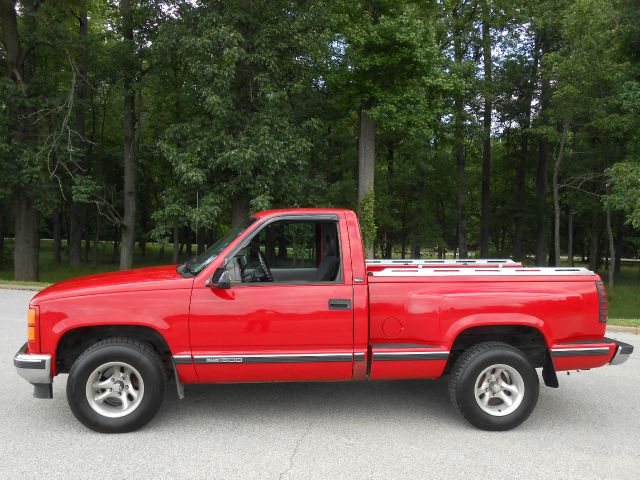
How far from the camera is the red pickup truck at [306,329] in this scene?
4.09 m

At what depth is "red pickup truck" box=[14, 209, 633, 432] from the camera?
4.09 metres

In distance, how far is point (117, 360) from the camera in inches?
161

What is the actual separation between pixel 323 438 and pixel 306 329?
2.93ft

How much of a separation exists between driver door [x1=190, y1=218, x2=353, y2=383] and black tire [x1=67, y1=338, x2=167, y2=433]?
0.37 meters

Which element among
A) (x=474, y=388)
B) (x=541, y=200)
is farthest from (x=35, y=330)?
(x=541, y=200)

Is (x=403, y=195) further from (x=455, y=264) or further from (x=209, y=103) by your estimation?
(x=455, y=264)

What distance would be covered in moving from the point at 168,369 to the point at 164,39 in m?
13.8

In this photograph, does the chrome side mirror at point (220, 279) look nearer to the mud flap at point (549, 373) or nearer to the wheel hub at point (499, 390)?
the wheel hub at point (499, 390)

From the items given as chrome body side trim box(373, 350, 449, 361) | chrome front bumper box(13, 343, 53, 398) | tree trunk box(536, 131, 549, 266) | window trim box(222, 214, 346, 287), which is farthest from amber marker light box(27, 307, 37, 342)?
tree trunk box(536, 131, 549, 266)

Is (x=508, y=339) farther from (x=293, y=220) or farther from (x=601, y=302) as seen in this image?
(x=293, y=220)

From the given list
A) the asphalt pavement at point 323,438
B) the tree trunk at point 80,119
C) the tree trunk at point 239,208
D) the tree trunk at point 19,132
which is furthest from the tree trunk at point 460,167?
the asphalt pavement at point 323,438

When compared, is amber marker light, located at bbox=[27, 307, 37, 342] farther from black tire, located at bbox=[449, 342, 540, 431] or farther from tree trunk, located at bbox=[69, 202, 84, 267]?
tree trunk, located at bbox=[69, 202, 84, 267]

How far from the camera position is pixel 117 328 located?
13.9ft

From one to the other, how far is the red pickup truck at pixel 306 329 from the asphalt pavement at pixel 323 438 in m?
0.31
